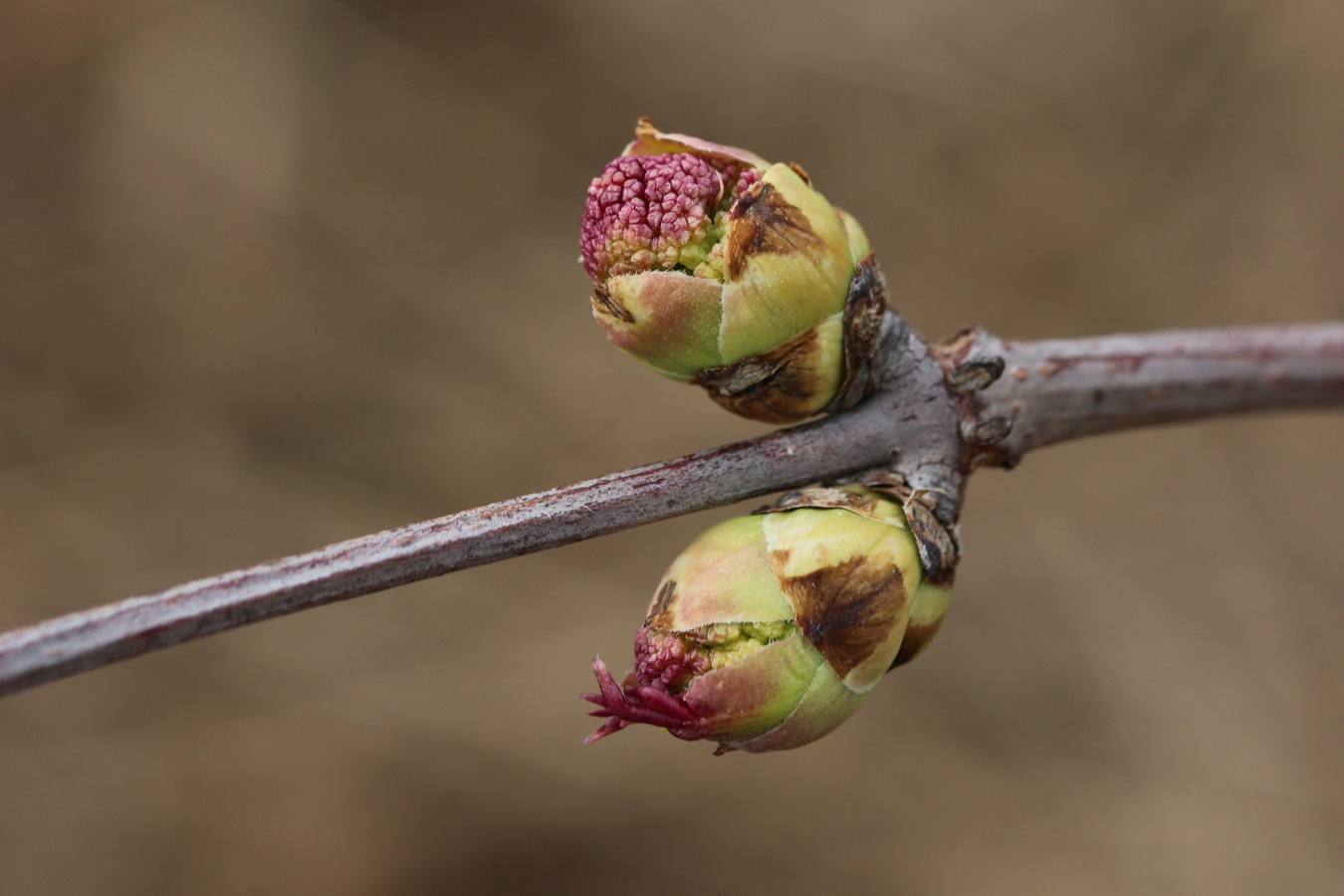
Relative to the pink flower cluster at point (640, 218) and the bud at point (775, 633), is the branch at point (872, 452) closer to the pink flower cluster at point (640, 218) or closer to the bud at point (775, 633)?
the bud at point (775, 633)

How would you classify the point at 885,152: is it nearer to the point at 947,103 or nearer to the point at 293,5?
the point at 947,103

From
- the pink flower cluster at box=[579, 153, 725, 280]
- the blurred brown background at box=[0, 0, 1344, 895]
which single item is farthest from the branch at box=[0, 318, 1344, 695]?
the blurred brown background at box=[0, 0, 1344, 895]

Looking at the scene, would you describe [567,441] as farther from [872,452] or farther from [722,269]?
[722,269]

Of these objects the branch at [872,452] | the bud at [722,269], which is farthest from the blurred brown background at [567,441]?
the bud at [722,269]

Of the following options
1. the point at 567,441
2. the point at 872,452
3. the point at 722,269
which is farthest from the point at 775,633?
the point at 567,441

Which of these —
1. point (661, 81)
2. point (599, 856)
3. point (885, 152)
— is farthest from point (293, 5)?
point (599, 856)

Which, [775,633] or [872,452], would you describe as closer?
[775,633]
